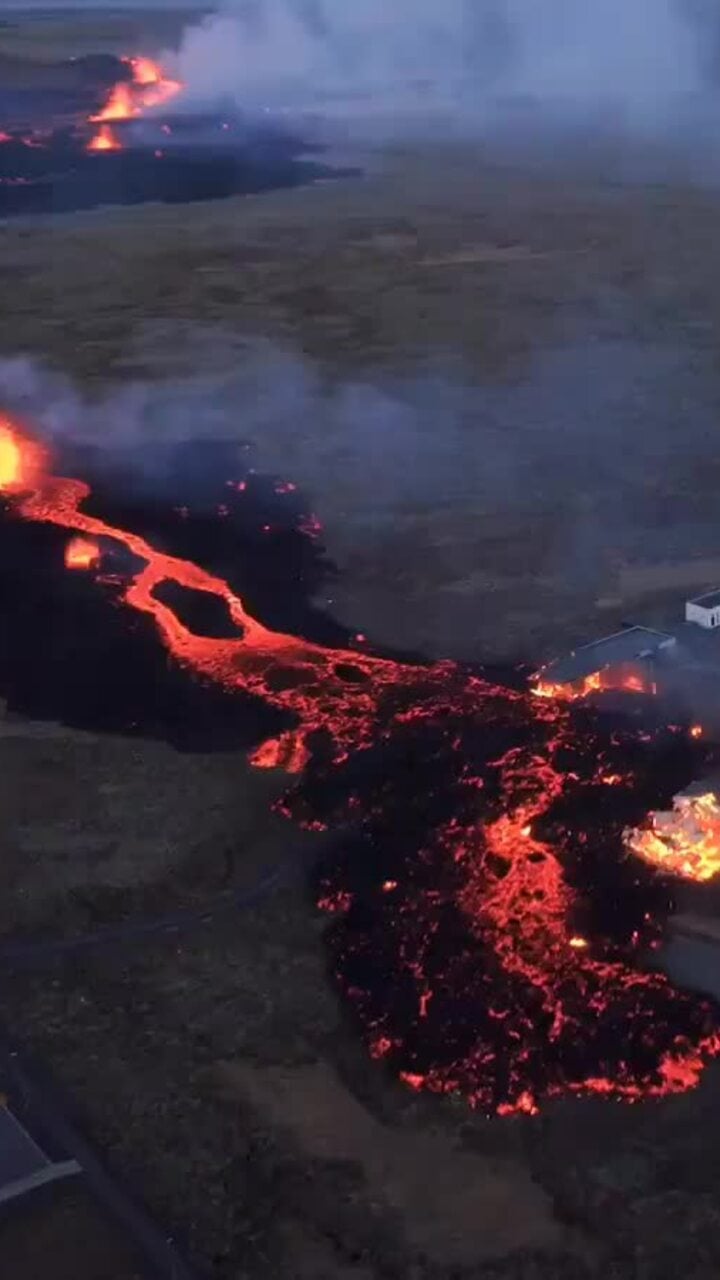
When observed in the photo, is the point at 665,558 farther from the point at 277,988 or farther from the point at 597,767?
the point at 277,988

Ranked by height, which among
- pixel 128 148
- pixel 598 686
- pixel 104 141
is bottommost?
pixel 128 148

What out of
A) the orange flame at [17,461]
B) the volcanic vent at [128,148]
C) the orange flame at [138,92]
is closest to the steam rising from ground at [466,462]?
the orange flame at [17,461]

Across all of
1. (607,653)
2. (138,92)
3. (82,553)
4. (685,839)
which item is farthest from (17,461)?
(138,92)

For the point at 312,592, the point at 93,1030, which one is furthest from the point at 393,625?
the point at 93,1030

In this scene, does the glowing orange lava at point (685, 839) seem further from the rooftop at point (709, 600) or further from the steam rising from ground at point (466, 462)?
the rooftop at point (709, 600)

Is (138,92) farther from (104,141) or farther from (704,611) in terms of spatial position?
(704,611)

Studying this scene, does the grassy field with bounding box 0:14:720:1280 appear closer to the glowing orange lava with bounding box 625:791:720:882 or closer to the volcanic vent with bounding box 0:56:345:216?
the glowing orange lava with bounding box 625:791:720:882
